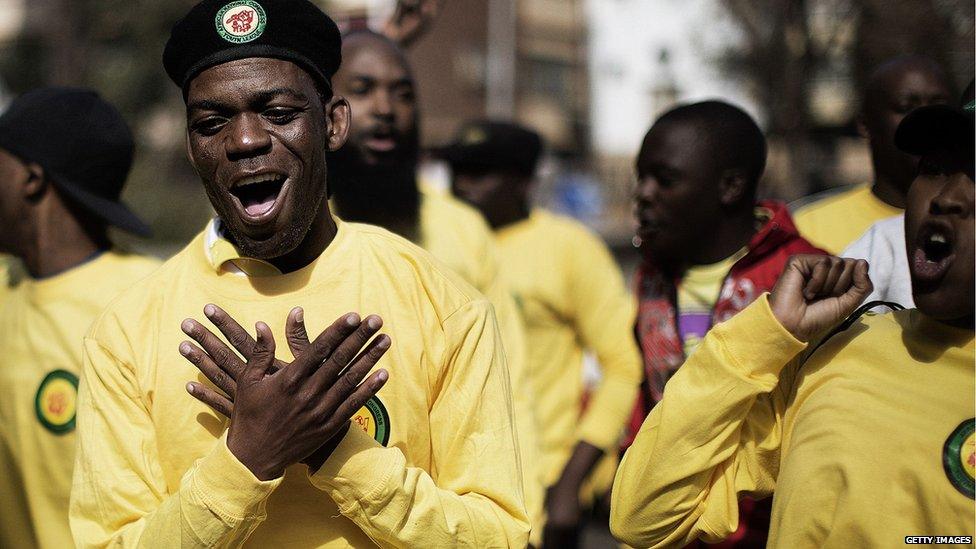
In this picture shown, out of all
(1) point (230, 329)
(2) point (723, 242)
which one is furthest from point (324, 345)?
(2) point (723, 242)

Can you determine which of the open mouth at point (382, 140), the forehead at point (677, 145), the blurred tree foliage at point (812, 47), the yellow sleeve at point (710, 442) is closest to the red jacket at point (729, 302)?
the forehead at point (677, 145)

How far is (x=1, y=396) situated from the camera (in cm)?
410

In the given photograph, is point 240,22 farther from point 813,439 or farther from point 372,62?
point 372,62

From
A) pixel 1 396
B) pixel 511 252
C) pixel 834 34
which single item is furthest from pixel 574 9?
pixel 1 396

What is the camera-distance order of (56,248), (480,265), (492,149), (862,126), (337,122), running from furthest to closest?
(492,149)
(862,126)
(480,265)
(56,248)
(337,122)

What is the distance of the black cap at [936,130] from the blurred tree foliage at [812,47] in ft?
15.3

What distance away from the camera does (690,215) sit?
4.26 meters

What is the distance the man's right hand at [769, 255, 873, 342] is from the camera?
2598 mm

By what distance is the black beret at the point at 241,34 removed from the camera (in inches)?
109

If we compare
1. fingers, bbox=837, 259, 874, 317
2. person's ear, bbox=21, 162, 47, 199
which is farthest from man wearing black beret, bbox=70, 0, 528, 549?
→ person's ear, bbox=21, 162, 47, 199

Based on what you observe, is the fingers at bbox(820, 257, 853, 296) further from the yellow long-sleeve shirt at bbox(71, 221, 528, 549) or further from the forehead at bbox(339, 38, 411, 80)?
the forehead at bbox(339, 38, 411, 80)

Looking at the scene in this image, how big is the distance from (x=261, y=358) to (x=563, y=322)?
4247mm

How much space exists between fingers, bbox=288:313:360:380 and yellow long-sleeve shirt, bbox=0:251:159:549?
1.73 m

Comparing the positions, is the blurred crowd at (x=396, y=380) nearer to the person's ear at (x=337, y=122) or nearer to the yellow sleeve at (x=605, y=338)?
the person's ear at (x=337, y=122)
